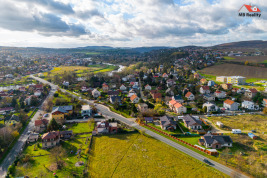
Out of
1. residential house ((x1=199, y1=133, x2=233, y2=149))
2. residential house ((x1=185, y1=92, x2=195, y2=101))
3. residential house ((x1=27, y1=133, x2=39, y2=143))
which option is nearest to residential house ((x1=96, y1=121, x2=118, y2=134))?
residential house ((x1=27, y1=133, x2=39, y2=143))

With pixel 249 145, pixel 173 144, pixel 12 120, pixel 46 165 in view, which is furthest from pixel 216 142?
pixel 12 120

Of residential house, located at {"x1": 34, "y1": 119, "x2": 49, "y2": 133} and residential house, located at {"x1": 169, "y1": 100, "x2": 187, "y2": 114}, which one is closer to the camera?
residential house, located at {"x1": 34, "y1": 119, "x2": 49, "y2": 133}

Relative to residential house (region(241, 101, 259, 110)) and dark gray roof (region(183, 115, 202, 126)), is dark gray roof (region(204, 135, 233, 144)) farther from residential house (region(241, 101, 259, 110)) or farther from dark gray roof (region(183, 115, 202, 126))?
residential house (region(241, 101, 259, 110))

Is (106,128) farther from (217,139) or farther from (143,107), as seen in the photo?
(217,139)

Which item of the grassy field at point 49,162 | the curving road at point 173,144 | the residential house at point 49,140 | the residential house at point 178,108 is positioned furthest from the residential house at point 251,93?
the residential house at point 49,140

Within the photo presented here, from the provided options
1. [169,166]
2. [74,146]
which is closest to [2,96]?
[74,146]

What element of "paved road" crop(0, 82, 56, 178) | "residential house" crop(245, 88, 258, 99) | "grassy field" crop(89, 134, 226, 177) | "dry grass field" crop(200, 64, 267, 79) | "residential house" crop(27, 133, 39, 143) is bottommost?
"paved road" crop(0, 82, 56, 178)

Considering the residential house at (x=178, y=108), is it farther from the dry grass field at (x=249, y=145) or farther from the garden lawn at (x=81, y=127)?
the garden lawn at (x=81, y=127)
